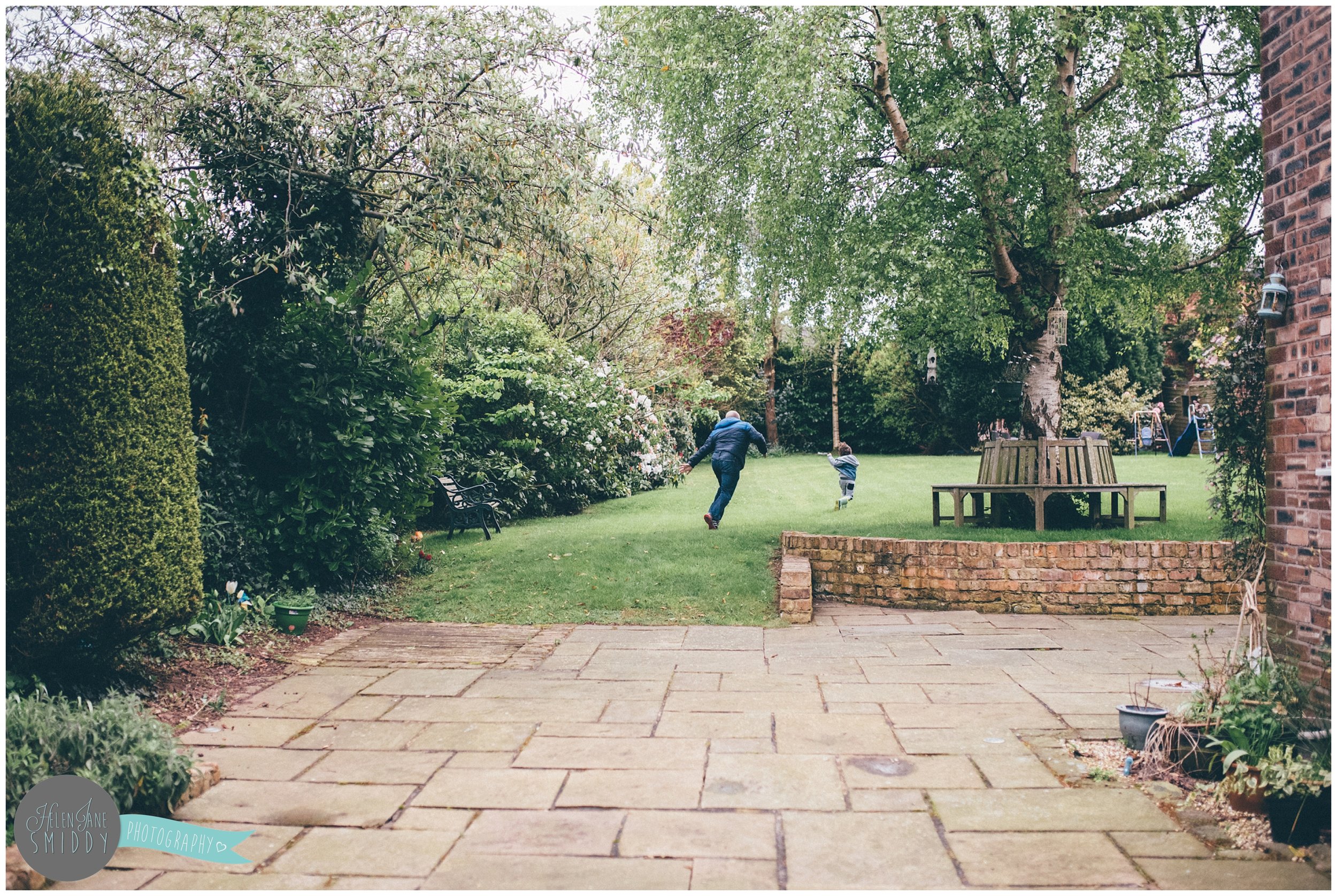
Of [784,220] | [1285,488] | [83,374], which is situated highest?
[784,220]

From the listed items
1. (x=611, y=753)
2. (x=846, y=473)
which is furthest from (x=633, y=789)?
(x=846, y=473)

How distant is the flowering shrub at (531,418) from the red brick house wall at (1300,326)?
874 cm

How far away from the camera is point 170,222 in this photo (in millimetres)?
4691

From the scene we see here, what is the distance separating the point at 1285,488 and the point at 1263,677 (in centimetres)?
78

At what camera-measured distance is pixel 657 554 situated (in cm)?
886

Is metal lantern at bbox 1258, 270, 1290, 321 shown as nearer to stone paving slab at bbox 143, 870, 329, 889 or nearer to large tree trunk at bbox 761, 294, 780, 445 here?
stone paving slab at bbox 143, 870, 329, 889

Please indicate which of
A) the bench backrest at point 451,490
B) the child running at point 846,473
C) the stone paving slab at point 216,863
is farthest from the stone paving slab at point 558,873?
the child running at point 846,473

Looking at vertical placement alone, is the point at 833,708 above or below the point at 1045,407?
below

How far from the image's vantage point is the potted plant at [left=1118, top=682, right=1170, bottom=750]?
3.72 metres

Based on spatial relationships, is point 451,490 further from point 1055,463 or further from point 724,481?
point 1055,463

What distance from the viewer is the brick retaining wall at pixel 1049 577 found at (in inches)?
290

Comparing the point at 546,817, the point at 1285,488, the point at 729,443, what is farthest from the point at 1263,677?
the point at 729,443

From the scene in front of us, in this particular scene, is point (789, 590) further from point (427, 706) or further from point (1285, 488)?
point (1285, 488)

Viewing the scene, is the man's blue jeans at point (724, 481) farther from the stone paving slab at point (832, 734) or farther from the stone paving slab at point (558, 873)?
the stone paving slab at point (558, 873)
